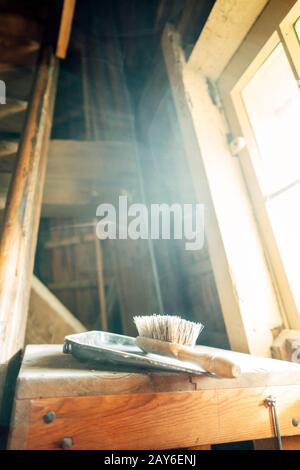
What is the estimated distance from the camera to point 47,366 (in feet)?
2.70

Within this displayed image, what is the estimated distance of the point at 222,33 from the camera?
155 cm

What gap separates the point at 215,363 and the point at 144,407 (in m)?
0.22

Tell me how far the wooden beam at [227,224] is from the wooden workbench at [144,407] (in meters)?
0.40

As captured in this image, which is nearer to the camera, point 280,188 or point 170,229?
point 280,188

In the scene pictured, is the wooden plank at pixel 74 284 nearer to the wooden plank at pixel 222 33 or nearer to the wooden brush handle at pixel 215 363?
the wooden plank at pixel 222 33

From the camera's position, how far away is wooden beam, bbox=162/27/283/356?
128 centimetres

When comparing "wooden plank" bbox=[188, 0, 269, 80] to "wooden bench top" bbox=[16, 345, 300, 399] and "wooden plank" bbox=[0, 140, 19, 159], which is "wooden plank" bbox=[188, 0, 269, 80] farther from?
"wooden bench top" bbox=[16, 345, 300, 399]

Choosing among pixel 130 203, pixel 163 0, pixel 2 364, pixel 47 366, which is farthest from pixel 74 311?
pixel 163 0

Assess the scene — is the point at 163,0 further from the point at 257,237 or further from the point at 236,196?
the point at 257,237

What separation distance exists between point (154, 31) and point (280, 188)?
1.82 m

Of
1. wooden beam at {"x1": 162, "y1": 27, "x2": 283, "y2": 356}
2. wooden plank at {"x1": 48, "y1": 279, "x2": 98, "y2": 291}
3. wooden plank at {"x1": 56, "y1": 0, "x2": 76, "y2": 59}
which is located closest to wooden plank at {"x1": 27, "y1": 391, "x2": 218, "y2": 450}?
wooden beam at {"x1": 162, "y1": 27, "x2": 283, "y2": 356}

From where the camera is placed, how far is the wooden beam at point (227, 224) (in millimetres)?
1284

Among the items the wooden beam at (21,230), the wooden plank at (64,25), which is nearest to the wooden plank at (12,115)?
the wooden beam at (21,230)

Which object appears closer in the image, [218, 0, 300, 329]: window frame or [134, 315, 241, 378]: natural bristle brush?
[134, 315, 241, 378]: natural bristle brush
